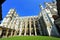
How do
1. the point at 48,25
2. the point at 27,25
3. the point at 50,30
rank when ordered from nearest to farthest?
1. the point at 50,30
2. the point at 48,25
3. the point at 27,25

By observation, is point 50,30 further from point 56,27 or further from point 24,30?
point 24,30

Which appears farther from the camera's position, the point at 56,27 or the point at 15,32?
the point at 15,32

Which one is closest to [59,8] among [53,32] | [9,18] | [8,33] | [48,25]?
[53,32]

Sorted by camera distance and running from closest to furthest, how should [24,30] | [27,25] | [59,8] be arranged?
[59,8]
[24,30]
[27,25]

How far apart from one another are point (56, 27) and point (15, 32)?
263 inches

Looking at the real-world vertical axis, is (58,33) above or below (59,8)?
below

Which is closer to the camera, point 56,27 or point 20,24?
point 56,27

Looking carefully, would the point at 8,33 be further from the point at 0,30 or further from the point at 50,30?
the point at 50,30

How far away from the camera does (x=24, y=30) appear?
2256cm

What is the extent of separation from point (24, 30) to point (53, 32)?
708 cm

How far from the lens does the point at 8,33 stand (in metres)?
20.2

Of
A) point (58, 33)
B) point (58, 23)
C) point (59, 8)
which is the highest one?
point (59, 8)

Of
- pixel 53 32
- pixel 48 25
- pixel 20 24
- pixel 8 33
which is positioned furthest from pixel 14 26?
pixel 53 32


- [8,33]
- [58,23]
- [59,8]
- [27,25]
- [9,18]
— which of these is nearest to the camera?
[59,8]
